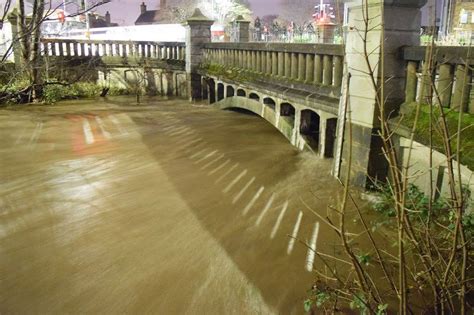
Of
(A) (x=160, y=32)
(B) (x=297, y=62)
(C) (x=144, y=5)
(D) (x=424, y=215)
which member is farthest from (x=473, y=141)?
(C) (x=144, y=5)

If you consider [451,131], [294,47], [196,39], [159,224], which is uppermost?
[196,39]

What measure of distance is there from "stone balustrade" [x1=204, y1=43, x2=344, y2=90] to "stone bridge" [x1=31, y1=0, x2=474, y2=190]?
0.02 m

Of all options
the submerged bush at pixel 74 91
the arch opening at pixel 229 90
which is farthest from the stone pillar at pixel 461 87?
the submerged bush at pixel 74 91

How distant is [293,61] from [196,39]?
777 centimetres

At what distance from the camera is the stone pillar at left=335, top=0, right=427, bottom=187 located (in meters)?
5.29

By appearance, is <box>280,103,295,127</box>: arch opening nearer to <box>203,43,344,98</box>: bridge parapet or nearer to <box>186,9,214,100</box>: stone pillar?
<box>203,43,344,98</box>: bridge parapet

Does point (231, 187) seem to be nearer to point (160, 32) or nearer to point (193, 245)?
point (193, 245)

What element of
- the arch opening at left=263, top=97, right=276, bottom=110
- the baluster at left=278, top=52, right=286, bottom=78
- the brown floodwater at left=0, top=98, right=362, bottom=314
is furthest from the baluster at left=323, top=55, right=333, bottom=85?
the arch opening at left=263, top=97, right=276, bottom=110

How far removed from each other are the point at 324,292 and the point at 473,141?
2268 millimetres

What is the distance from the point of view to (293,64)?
786 cm

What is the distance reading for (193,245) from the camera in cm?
468

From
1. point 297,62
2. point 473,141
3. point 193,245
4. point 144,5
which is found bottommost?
point 193,245

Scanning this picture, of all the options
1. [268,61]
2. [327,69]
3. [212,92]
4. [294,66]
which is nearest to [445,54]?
[327,69]

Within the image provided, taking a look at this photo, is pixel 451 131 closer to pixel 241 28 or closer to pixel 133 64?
pixel 241 28
